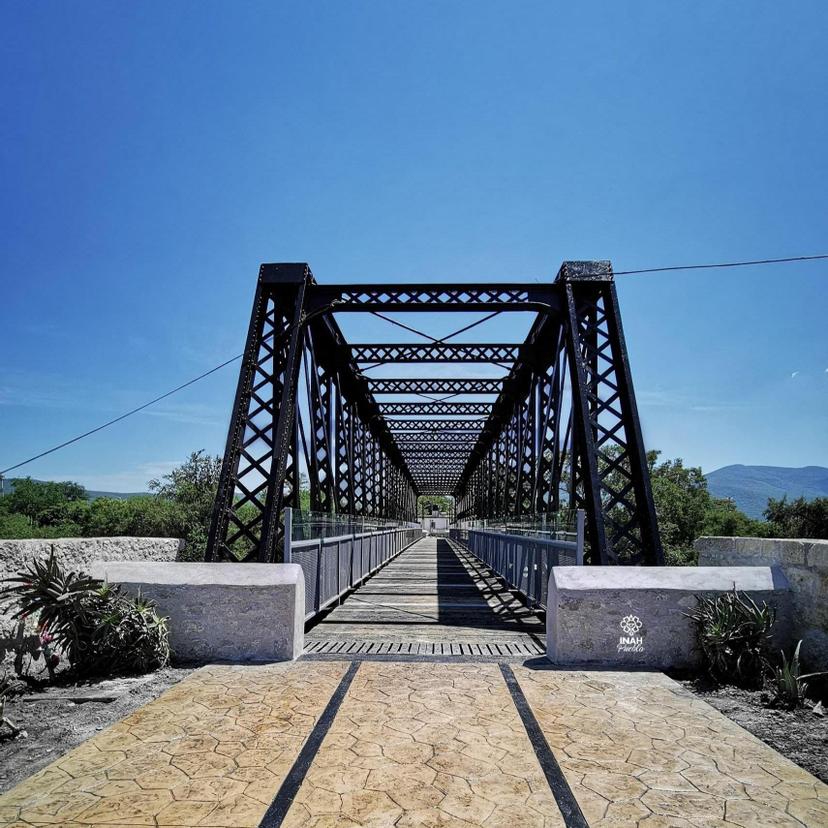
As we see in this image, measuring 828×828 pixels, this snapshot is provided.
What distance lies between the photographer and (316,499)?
12.1 m

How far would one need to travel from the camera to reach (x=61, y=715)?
4.63 metres

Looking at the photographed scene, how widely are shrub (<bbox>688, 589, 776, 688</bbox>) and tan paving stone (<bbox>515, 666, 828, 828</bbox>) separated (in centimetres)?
61

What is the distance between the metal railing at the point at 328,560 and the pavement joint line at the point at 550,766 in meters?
3.03

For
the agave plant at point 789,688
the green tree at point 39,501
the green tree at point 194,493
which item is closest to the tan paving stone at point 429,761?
the agave plant at point 789,688

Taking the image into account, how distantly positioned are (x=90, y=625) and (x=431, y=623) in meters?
4.23

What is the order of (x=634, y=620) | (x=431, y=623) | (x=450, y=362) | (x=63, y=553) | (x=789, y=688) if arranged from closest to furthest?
1. (x=789, y=688)
2. (x=634, y=620)
3. (x=431, y=623)
4. (x=63, y=553)
5. (x=450, y=362)

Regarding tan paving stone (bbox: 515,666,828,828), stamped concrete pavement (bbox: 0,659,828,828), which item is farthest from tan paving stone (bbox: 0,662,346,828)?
tan paving stone (bbox: 515,666,828,828)

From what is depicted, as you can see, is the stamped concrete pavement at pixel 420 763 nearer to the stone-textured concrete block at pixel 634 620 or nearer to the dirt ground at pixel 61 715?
the dirt ground at pixel 61 715

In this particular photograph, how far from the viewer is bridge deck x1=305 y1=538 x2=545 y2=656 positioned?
670 cm

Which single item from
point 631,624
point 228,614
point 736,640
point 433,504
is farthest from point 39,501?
point 736,640

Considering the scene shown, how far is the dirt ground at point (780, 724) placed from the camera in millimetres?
3891

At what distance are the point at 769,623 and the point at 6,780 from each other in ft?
18.9

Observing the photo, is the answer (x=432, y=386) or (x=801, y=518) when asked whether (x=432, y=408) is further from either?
(x=801, y=518)

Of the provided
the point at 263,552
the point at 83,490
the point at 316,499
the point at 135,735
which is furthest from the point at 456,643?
the point at 83,490
